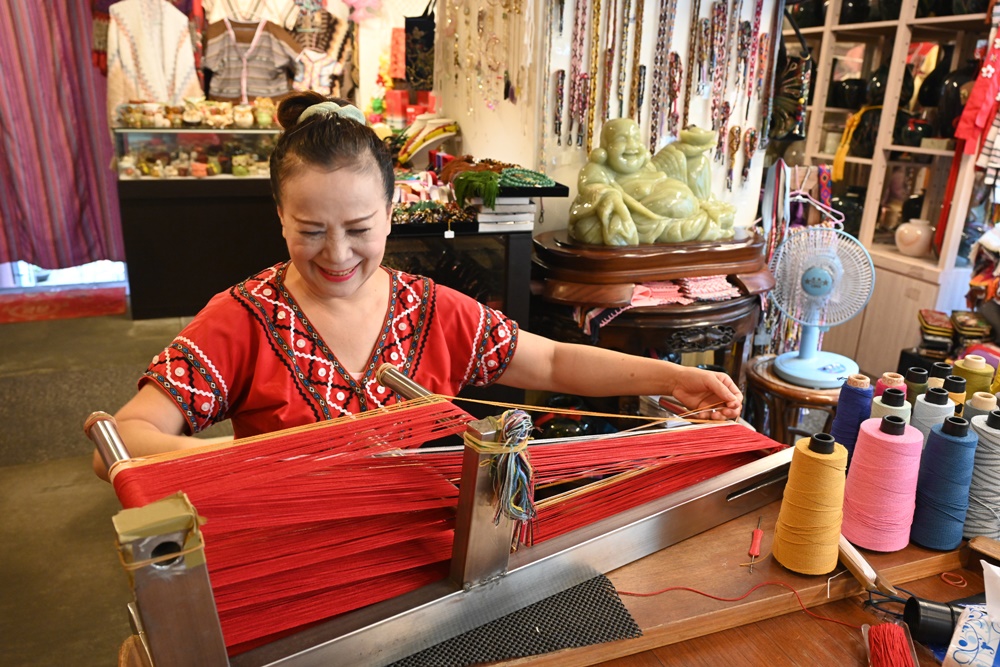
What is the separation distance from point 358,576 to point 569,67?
259 centimetres

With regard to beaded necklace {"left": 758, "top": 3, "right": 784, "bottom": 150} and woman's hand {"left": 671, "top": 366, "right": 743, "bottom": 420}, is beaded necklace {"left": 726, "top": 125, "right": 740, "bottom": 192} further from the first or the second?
woman's hand {"left": 671, "top": 366, "right": 743, "bottom": 420}

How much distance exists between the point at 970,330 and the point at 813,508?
312 centimetres

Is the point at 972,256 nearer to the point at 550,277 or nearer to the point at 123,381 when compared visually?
the point at 550,277

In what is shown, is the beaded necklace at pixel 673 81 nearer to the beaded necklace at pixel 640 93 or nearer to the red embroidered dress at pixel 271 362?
the beaded necklace at pixel 640 93

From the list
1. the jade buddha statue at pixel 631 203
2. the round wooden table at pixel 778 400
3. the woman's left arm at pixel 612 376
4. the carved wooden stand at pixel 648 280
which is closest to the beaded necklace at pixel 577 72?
the jade buddha statue at pixel 631 203

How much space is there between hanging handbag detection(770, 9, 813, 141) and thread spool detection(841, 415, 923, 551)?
262cm

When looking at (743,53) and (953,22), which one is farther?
(953,22)

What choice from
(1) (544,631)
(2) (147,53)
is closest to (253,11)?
(2) (147,53)

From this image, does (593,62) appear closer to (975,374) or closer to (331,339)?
(975,374)

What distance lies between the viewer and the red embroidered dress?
4.42ft

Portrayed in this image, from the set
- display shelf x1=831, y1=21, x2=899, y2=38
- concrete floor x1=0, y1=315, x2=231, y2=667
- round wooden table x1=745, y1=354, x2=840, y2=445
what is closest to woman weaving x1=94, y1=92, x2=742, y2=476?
concrete floor x1=0, y1=315, x2=231, y2=667

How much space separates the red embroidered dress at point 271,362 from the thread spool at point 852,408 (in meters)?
0.82

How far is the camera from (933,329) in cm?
387

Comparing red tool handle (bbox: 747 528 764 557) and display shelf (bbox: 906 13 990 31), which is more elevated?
display shelf (bbox: 906 13 990 31)
